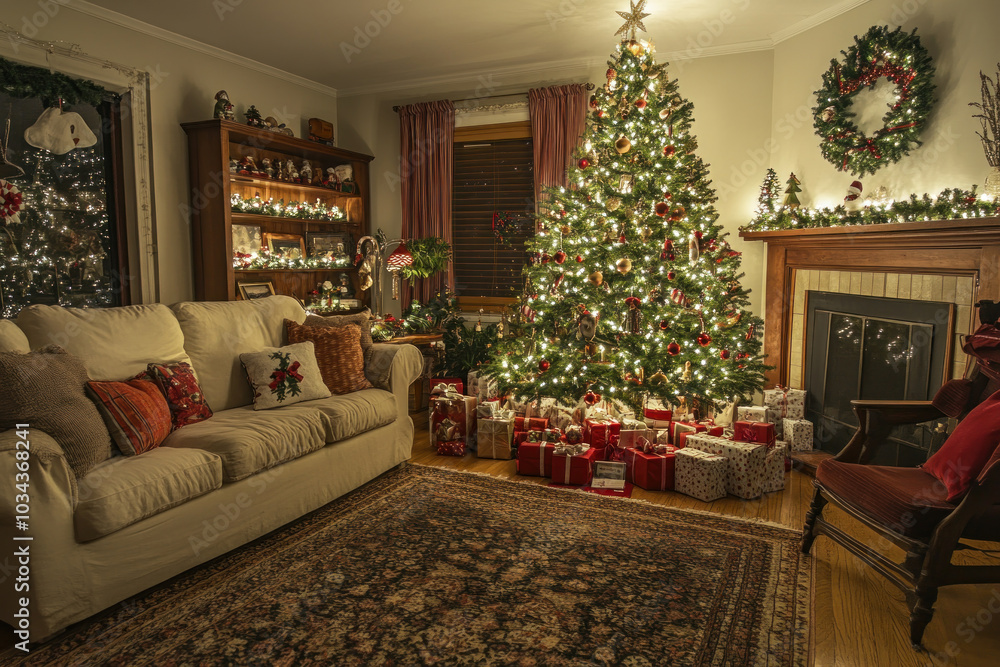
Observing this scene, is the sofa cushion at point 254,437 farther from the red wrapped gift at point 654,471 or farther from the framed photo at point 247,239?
the framed photo at point 247,239

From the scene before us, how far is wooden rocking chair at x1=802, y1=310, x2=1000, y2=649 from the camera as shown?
6.40 feet

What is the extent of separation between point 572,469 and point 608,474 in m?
0.21

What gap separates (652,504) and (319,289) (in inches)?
144

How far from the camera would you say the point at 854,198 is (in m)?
3.69

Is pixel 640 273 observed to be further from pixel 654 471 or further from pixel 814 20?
pixel 814 20

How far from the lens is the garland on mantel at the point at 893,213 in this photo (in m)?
2.85

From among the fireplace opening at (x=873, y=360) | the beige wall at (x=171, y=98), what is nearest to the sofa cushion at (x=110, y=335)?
the beige wall at (x=171, y=98)

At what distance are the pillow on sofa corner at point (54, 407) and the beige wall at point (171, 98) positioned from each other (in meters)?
2.41

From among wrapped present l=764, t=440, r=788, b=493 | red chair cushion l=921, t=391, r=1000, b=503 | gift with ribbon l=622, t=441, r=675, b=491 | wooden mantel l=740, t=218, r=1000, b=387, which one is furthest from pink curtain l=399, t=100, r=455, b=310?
red chair cushion l=921, t=391, r=1000, b=503

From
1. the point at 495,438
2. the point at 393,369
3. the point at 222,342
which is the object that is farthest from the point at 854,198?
the point at 222,342

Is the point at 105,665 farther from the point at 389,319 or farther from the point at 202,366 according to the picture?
the point at 389,319

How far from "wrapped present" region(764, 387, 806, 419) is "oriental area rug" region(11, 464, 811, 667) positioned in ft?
4.27

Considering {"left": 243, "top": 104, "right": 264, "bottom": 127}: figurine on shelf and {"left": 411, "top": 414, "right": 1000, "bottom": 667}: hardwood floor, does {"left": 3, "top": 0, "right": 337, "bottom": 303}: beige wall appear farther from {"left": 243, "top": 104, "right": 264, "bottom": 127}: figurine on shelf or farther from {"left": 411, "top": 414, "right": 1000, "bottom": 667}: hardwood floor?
{"left": 411, "top": 414, "right": 1000, "bottom": 667}: hardwood floor

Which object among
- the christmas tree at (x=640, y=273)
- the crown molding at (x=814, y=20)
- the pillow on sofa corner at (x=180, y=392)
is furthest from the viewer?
the crown molding at (x=814, y=20)
